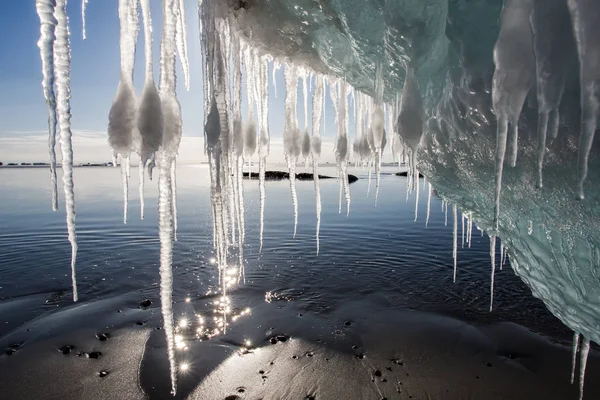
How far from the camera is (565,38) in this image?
1.11m

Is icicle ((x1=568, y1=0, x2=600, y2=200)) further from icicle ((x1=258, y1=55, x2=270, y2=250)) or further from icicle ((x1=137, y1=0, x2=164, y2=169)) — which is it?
icicle ((x1=258, y1=55, x2=270, y2=250))

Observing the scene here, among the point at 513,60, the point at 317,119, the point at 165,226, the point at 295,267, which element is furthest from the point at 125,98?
the point at 295,267

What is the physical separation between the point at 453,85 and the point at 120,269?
894 cm

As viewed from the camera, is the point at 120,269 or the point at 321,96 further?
the point at 120,269

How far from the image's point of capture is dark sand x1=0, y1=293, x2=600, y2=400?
380cm

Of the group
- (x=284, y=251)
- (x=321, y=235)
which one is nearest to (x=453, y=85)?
(x=284, y=251)

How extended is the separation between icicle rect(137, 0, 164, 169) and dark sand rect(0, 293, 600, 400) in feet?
10.9

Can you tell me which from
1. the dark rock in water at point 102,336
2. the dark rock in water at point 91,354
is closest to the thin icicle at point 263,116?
the dark rock in water at point 91,354

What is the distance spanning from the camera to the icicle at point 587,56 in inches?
37.3

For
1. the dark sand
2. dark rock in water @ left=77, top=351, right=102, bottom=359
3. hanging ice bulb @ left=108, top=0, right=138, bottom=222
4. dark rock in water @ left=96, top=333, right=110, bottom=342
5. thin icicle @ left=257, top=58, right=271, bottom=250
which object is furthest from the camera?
dark rock in water @ left=96, top=333, right=110, bottom=342

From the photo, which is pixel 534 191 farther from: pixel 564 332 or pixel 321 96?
pixel 564 332

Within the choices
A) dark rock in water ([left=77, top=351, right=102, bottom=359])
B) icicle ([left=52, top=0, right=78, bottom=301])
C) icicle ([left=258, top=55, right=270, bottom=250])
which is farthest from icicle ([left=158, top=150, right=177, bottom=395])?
dark rock in water ([left=77, top=351, right=102, bottom=359])

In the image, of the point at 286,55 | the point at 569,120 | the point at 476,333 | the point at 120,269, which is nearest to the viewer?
the point at 569,120

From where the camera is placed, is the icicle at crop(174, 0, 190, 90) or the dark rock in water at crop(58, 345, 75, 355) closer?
the icicle at crop(174, 0, 190, 90)
